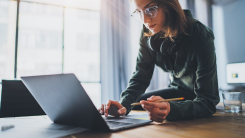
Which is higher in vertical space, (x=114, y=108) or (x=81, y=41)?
(x=81, y=41)

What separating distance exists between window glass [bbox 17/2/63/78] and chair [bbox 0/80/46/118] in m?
1.97

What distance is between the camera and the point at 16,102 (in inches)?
39.5

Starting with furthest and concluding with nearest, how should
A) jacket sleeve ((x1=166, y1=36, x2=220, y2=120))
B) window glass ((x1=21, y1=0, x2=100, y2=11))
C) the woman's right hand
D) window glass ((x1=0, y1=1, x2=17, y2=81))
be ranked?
window glass ((x1=21, y1=0, x2=100, y2=11)) < window glass ((x1=0, y1=1, x2=17, y2=81)) < the woman's right hand < jacket sleeve ((x1=166, y1=36, x2=220, y2=120))

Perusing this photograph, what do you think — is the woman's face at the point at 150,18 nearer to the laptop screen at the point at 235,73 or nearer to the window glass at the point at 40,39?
the window glass at the point at 40,39

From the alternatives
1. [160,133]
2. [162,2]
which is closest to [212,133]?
[160,133]

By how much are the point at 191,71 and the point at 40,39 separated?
2.86m

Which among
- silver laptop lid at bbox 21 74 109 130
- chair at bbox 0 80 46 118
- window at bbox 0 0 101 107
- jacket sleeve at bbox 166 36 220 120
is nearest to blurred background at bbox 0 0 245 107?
window at bbox 0 0 101 107

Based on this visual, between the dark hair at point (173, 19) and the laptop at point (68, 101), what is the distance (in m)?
0.59

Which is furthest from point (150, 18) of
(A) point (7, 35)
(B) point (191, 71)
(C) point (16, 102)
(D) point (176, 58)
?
(A) point (7, 35)

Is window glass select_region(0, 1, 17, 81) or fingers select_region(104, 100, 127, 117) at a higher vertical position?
window glass select_region(0, 1, 17, 81)

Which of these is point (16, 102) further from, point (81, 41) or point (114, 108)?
point (81, 41)

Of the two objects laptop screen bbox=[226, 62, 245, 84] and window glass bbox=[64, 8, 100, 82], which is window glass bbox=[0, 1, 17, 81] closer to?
window glass bbox=[64, 8, 100, 82]

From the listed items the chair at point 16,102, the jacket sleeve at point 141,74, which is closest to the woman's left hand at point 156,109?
the jacket sleeve at point 141,74

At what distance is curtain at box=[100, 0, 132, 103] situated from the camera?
2.87 meters
